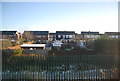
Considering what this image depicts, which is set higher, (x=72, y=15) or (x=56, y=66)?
(x=72, y=15)

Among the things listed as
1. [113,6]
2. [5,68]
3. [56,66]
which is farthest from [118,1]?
[5,68]

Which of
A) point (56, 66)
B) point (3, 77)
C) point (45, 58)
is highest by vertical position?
point (45, 58)

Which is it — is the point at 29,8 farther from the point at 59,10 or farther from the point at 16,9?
the point at 59,10

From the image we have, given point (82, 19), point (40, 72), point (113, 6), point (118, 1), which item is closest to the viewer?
point (118, 1)

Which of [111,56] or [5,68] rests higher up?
[111,56]

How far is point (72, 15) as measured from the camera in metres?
2.76

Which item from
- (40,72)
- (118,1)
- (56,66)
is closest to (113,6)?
(118,1)

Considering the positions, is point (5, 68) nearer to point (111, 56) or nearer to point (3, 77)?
point (3, 77)

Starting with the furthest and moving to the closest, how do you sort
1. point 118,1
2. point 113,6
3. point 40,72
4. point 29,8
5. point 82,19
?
point 82,19 → point 29,8 → point 40,72 → point 113,6 → point 118,1

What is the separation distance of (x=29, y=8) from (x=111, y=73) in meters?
2.36

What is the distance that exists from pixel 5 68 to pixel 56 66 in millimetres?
1088

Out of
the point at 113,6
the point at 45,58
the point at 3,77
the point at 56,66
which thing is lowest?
the point at 3,77

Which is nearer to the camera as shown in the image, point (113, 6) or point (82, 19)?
point (113, 6)

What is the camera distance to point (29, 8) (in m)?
2.66
